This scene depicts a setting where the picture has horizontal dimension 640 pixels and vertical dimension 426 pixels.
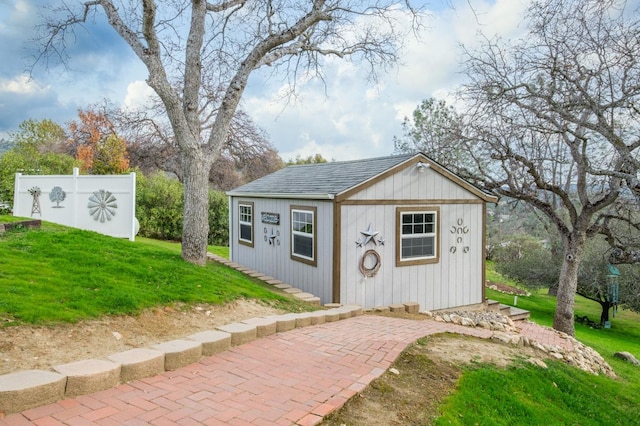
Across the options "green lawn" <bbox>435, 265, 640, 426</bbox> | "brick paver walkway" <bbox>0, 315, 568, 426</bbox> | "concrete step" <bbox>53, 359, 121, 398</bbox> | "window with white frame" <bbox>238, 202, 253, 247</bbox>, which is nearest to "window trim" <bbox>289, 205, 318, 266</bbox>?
"window with white frame" <bbox>238, 202, 253, 247</bbox>

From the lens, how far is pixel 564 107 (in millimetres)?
7656

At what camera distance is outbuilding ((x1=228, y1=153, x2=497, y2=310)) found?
28.2 feet

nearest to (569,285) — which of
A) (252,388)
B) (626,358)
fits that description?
(626,358)

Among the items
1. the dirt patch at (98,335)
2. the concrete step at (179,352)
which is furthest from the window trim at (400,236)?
the concrete step at (179,352)

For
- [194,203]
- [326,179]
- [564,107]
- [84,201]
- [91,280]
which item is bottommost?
[91,280]

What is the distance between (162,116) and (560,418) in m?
26.4

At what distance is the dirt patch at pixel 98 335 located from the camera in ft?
12.3

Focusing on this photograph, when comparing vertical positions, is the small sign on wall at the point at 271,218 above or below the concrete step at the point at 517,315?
above

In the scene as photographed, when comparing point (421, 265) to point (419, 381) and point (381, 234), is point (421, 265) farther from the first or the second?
point (419, 381)

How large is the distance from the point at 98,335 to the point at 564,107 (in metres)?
8.21

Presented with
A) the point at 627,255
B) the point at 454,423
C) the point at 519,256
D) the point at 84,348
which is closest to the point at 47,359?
the point at 84,348

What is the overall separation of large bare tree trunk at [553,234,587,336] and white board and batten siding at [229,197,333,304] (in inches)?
306

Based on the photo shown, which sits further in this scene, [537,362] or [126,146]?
[126,146]

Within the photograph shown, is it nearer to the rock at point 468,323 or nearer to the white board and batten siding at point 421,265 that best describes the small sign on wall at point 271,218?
the white board and batten siding at point 421,265
